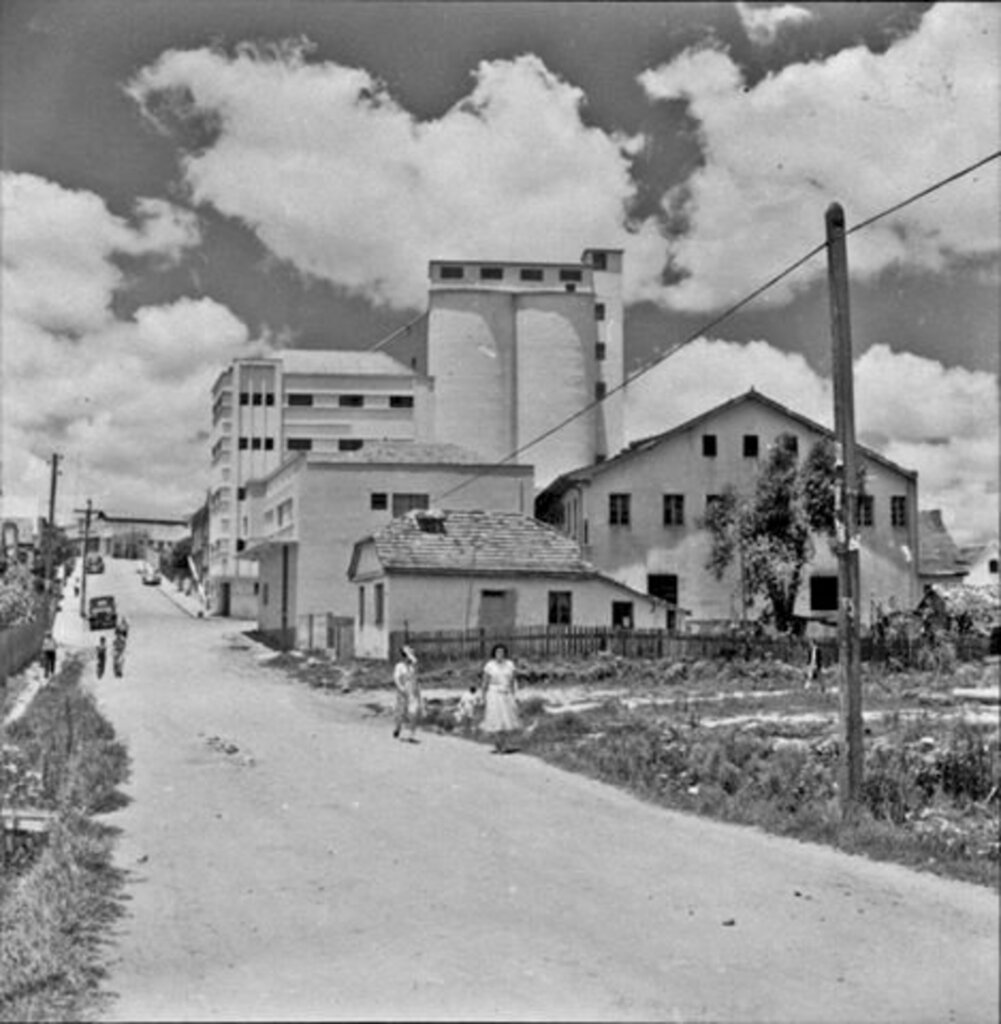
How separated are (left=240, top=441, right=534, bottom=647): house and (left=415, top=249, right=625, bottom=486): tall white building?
490 inches

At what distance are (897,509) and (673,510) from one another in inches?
286

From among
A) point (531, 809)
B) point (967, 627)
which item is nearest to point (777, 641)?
point (967, 627)

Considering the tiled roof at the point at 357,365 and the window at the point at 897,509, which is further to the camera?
the window at the point at 897,509

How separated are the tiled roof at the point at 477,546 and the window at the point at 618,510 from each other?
5.38 metres

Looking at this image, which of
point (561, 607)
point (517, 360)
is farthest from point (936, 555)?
point (517, 360)

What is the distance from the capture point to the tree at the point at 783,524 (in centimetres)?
3725

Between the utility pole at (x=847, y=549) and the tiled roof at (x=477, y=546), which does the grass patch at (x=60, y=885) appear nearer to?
the utility pole at (x=847, y=549)

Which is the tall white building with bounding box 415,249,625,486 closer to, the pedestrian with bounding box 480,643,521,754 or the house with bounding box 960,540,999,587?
the house with bounding box 960,540,999,587

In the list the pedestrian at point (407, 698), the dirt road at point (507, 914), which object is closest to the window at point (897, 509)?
the pedestrian at point (407, 698)

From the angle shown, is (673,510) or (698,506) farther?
(673,510)

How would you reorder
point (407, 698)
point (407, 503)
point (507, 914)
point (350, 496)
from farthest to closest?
point (407, 503) < point (350, 496) < point (407, 698) < point (507, 914)

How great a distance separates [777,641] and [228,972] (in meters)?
24.9

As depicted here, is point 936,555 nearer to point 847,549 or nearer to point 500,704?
point 500,704

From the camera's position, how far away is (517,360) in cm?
6278
